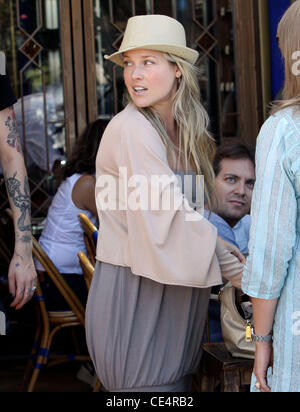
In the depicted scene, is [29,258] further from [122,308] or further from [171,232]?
[171,232]

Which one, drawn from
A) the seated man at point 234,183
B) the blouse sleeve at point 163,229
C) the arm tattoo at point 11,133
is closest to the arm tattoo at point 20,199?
the arm tattoo at point 11,133

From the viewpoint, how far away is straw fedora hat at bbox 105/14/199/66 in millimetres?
2215

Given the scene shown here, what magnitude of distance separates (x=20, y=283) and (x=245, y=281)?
94cm

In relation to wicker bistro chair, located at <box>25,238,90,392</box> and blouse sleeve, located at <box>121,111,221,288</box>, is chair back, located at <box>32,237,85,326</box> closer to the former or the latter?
wicker bistro chair, located at <box>25,238,90,392</box>

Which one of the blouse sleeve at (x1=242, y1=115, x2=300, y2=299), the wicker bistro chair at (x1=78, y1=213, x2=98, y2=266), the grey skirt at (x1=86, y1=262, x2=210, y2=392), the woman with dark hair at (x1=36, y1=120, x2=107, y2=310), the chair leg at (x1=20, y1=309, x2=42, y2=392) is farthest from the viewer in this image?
the woman with dark hair at (x1=36, y1=120, x2=107, y2=310)

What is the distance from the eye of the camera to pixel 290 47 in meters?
1.52

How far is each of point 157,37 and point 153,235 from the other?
0.70 m

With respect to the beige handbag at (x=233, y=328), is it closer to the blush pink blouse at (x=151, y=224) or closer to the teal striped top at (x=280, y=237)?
the blush pink blouse at (x=151, y=224)

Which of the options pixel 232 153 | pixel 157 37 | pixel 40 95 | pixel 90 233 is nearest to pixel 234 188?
pixel 232 153

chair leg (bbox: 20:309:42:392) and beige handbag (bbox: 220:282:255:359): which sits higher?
beige handbag (bbox: 220:282:255:359)

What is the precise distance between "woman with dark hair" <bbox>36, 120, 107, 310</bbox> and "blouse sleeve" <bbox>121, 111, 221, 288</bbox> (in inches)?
74.5

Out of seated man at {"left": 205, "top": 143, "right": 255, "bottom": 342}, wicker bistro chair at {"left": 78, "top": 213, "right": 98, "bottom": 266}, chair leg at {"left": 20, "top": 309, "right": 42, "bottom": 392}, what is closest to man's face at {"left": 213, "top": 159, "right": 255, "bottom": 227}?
seated man at {"left": 205, "top": 143, "right": 255, "bottom": 342}

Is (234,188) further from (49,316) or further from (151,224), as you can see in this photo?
(151,224)

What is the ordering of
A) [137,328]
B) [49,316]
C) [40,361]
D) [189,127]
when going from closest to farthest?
Result: [137,328] < [189,127] < [40,361] < [49,316]
